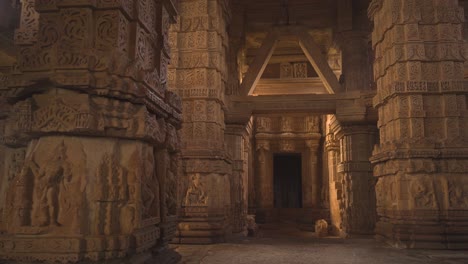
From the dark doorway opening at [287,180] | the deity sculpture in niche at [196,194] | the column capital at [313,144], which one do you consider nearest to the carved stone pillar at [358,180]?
the deity sculpture in niche at [196,194]

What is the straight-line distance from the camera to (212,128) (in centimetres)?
880

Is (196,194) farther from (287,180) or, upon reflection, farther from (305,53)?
(287,180)

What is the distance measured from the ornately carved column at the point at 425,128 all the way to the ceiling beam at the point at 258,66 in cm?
486

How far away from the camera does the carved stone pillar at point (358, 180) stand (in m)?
12.1

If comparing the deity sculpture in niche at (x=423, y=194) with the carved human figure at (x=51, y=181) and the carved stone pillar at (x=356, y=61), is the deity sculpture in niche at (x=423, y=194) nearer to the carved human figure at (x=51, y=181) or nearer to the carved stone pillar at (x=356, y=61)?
the carved stone pillar at (x=356, y=61)

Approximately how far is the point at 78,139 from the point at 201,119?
501 centimetres

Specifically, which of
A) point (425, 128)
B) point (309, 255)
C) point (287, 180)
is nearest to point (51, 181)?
point (309, 255)

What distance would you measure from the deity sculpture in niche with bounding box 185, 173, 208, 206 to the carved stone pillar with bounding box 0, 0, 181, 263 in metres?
4.41

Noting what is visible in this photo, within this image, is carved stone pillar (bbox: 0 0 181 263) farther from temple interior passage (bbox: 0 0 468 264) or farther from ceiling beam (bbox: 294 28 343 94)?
ceiling beam (bbox: 294 28 343 94)

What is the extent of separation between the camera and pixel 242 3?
13.8 meters

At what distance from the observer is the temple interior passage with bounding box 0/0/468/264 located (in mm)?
3674

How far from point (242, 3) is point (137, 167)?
434 inches

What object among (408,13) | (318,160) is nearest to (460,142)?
(408,13)

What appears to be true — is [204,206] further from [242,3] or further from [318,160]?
[318,160]
